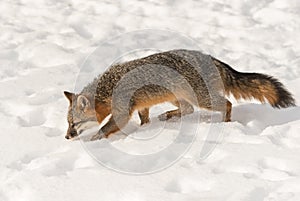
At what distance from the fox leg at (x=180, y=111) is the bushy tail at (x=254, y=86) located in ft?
1.64

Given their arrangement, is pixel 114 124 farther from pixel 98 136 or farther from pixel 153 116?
pixel 153 116

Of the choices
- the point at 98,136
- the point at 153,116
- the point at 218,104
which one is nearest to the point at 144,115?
the point at 153,116

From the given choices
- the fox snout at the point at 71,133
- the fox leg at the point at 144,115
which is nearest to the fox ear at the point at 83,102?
the fox snout at the point at 71,133

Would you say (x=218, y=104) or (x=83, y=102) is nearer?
(x=83, y=102)

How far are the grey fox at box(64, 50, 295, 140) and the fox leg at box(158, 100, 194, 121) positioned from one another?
98 mm

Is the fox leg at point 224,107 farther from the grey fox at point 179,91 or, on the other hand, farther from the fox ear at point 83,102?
the fox ear at point 83,102

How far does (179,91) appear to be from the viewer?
622 cm

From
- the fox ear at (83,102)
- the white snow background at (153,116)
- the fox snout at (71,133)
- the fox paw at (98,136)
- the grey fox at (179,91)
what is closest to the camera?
the white snow background at (153,116)

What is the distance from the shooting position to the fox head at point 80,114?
19.5 ft

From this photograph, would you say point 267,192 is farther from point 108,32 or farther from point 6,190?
point 108,32

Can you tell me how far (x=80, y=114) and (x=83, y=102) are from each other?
14cm

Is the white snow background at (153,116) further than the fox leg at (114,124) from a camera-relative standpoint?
No

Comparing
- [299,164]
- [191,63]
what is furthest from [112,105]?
[299,164]

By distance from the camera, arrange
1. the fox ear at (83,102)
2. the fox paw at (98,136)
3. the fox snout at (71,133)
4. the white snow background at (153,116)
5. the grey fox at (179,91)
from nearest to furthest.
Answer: the white snow background at (153,116)
the fox snout at (71,133)
the fox paw at (98,136)
the fox ear at (83,102)
the grey fox at (179,91)
